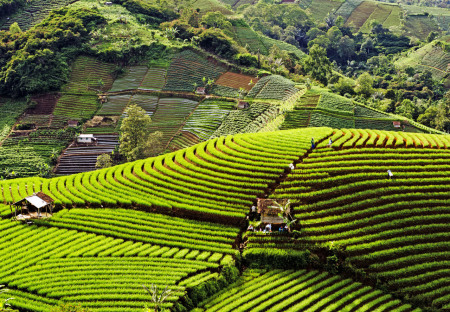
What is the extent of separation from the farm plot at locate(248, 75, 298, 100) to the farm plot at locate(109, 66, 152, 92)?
22.8 meters

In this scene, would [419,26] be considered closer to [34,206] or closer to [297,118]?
[297,118]

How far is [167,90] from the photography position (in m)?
80.1

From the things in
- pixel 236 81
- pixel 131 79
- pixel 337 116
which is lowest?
pixel 337 116

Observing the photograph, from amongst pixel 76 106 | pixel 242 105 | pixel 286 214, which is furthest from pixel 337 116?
pixel 76 106

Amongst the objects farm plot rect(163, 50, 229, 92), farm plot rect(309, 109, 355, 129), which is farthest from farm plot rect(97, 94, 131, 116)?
farm plot rect(309, 109, 355, 129)

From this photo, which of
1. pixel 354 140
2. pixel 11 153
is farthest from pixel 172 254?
pixel 11 153

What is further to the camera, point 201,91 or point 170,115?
point 201,91

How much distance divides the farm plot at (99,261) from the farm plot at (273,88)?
1604 inches

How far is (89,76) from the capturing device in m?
83.1

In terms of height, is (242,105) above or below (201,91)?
below

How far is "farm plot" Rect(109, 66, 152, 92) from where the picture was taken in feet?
267

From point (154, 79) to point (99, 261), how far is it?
54.8 m

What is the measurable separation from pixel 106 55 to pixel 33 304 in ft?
216

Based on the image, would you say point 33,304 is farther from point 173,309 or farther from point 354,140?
point 354,140
